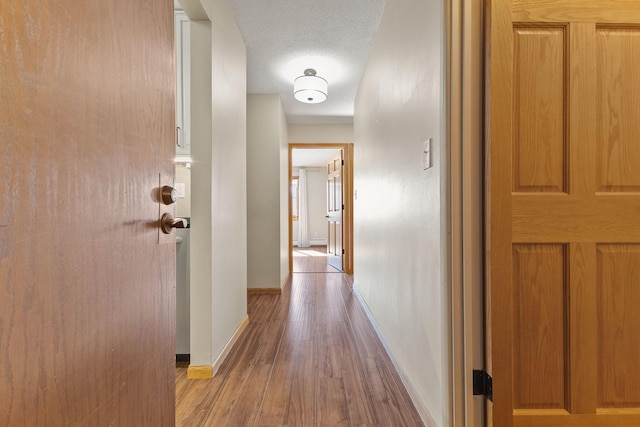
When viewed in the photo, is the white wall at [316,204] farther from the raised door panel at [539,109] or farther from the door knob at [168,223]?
the door knob at [168,223]

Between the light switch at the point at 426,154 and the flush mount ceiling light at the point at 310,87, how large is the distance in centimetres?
208

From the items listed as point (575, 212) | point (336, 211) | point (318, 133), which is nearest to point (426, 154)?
point (575, 212)

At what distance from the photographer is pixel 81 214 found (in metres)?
0.52

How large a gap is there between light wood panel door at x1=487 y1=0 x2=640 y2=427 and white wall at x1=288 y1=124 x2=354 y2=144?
365 cm

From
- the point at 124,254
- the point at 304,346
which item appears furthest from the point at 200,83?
the point at 304,346

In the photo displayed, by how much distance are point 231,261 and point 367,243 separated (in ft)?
4.37

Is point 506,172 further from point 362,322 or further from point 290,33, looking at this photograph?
point 290,33

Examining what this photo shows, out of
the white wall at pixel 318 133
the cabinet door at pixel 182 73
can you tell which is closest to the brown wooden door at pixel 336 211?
the white wall at pixel 318 133

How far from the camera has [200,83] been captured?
1.81 metres

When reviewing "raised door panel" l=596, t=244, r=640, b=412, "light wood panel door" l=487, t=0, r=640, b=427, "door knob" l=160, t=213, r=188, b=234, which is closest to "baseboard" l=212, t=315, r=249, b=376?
"door knob" l=160, t=213, r=188, b=234

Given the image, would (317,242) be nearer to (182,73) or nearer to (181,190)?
(181,190)

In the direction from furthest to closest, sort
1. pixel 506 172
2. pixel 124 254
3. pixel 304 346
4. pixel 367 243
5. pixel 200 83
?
pixel 367 243, pixel 304 346, pixel 200 83, pixel 506 172, pixel 124 254

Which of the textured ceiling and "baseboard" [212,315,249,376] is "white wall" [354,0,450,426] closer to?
the textured ceiling

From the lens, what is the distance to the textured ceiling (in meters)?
2.24
